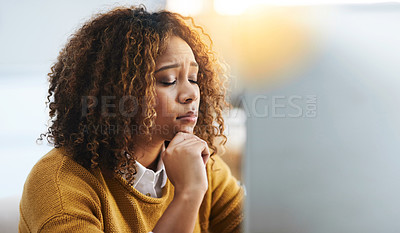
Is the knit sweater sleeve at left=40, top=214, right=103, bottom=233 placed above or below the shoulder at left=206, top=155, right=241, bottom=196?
below

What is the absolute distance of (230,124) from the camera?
1005mm

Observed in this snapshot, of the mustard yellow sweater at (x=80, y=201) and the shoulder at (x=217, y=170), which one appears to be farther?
the shoulder at (x=217, y=170)

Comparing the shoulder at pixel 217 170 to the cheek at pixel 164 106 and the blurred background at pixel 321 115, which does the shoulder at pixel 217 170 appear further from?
the blurred background at pixel 321 115

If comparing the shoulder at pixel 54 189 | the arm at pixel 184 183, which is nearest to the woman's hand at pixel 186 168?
the arm at pixel 184 183

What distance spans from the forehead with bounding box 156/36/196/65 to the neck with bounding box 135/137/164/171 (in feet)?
0.47

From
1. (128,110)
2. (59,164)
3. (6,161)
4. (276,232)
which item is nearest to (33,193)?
(59,164)

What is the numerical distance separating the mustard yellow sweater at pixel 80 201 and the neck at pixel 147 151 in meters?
0.06

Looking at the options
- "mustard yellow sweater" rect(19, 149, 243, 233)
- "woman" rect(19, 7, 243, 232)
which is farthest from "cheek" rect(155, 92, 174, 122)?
"mustard yellow sweater" rect(19, 149, 243, 233)

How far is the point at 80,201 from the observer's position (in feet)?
1.87

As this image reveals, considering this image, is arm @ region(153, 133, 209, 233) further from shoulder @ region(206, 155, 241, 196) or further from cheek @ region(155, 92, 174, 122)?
shoulder @ region(206, 155, 241, 196)

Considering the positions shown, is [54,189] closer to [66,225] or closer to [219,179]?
[66,225]

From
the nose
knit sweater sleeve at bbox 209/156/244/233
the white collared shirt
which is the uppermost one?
the nose

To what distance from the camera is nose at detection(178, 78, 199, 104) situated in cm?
64

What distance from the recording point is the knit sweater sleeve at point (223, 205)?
83cm
